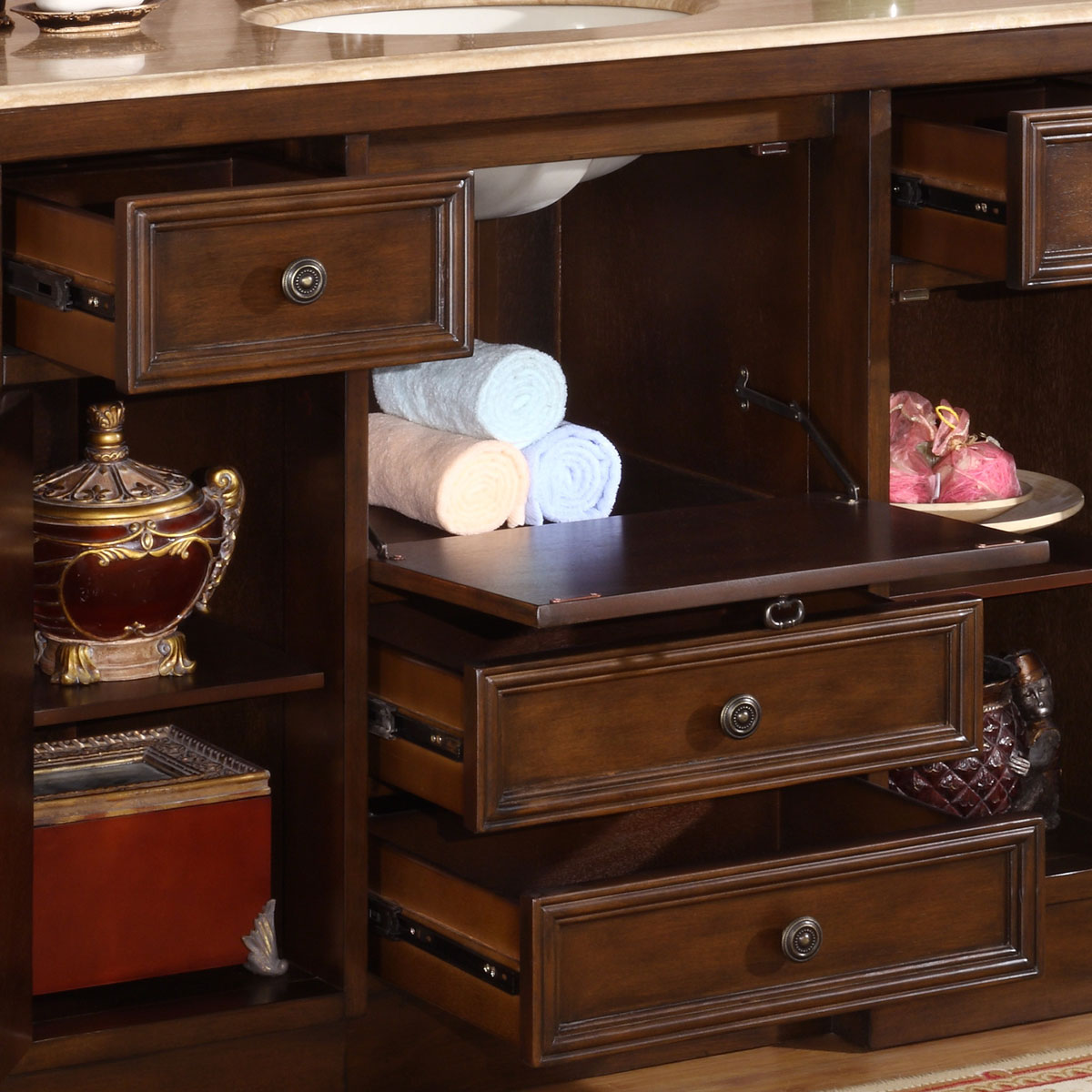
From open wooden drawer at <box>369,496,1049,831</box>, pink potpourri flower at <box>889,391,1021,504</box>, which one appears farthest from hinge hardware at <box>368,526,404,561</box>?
pink potpourri flower at <box>889,391,1021,504</box>

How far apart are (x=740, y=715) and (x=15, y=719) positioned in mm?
578

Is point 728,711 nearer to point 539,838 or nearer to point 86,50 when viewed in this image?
point 539,838

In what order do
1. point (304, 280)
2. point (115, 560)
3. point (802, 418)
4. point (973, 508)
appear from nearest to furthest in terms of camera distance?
1. point (304, 280)
2. point (115, 560)
3. point (802, 418)
4. point (973, 508)

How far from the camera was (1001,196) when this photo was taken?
1.86 meters

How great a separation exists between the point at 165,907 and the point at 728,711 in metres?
0.48

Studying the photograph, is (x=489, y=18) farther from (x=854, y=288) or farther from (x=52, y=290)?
(x=52, y=290)

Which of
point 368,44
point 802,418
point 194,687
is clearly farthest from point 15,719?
point 802,418

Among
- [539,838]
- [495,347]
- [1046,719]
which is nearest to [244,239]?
[495,347]

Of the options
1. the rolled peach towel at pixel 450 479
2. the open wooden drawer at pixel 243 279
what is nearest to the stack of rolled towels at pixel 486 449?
the rolled peach towel at pixel 450 479

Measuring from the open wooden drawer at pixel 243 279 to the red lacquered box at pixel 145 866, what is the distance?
38 centimetres

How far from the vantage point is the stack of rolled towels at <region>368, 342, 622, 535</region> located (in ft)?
6.31

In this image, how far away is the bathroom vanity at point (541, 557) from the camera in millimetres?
1636

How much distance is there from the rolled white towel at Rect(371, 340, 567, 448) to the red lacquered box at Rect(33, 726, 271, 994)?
1.11ft

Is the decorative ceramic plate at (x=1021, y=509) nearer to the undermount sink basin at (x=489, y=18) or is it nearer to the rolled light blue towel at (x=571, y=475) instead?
the rolled light blue towel at (x=571, y=475)
